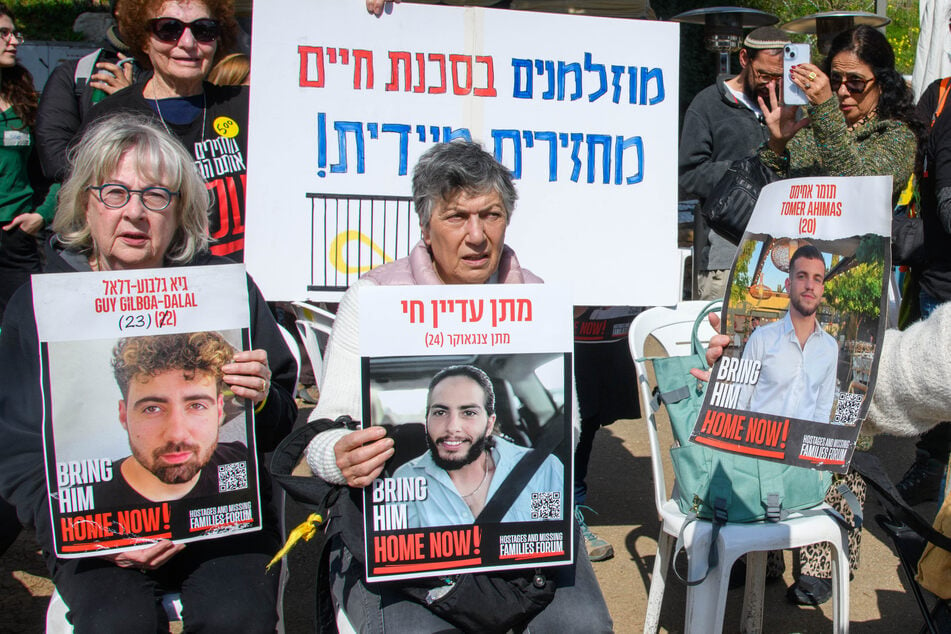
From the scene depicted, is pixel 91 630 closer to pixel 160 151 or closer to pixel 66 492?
pixel 66 492

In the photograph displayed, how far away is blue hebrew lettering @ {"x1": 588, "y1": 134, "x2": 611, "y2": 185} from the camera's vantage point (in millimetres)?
2963

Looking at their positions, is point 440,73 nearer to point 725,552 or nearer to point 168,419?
point 168,419

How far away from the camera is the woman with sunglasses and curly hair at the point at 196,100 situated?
2.94 meters

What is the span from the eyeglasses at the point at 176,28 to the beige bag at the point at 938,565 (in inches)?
103

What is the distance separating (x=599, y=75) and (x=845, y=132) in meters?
0.82

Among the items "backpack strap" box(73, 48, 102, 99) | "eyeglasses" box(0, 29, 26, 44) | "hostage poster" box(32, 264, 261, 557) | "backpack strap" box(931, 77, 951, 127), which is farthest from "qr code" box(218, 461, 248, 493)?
"eyeglasses" box(0, 29, 26, 44)

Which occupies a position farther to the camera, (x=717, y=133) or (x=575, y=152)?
(x=717, y=133)

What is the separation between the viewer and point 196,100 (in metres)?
Result: 3.06

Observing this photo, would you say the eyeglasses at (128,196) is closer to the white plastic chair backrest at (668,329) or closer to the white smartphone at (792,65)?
the white plastic chair backrest at (668,329)

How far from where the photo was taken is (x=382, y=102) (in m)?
2.85

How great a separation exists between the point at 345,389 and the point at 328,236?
861mm

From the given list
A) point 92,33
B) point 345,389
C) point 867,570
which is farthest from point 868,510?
point 92,33

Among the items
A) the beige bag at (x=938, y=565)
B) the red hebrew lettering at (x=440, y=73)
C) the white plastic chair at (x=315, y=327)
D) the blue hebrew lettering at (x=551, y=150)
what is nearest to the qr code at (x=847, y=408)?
the beige bag at (x=938, y=565)

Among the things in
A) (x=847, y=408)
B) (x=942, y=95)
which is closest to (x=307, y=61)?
(x=847, y=408)
